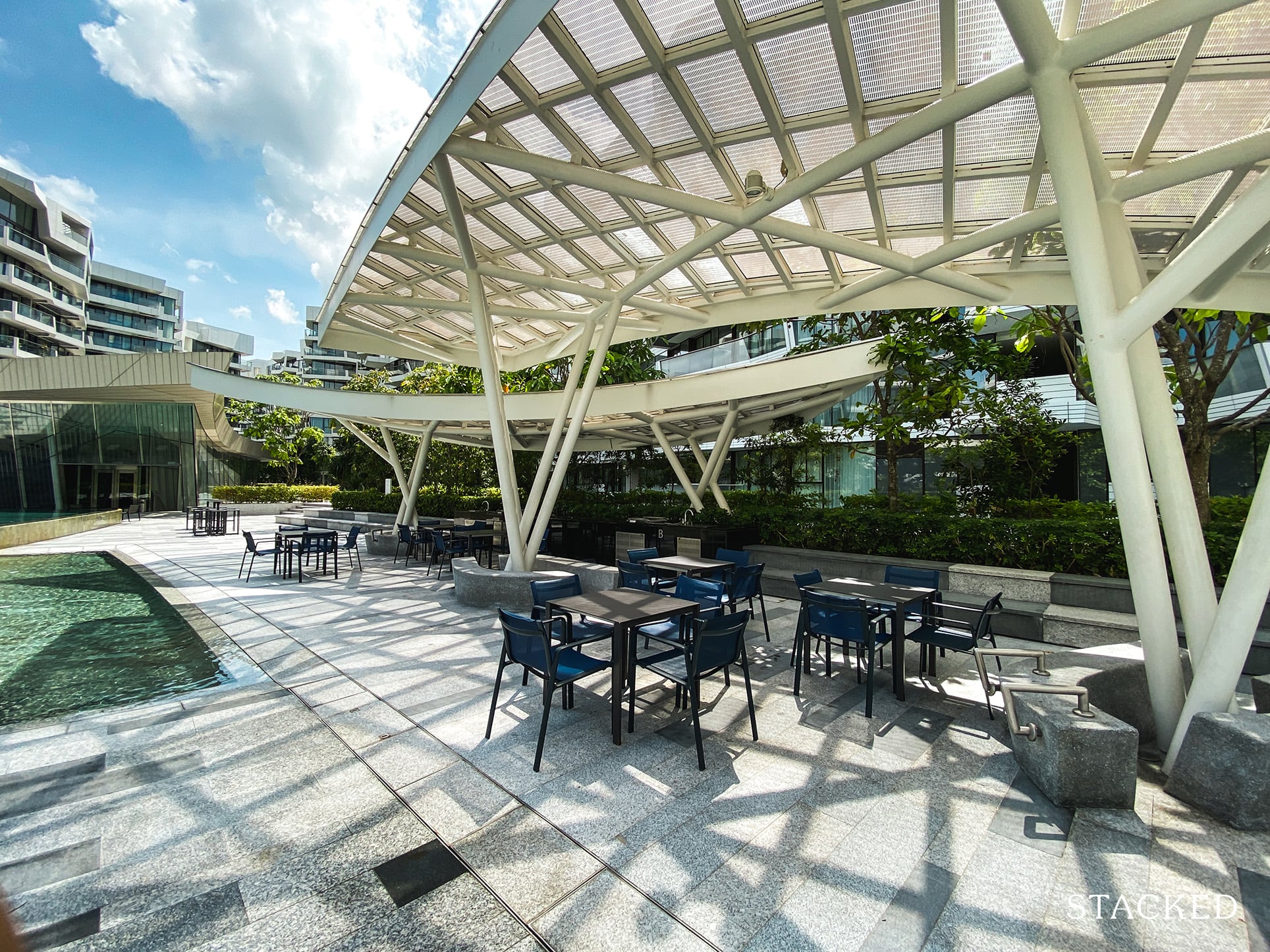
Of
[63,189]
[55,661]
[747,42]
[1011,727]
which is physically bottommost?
[55,661]

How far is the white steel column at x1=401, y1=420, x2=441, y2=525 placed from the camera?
56.3ft

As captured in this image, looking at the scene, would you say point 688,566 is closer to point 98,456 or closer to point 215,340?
point 98,456

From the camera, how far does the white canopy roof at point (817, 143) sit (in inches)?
182

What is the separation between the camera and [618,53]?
519cm

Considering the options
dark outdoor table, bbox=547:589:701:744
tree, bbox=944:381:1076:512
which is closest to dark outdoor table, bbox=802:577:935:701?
dark outdoor table, bbox=547:589:701:744

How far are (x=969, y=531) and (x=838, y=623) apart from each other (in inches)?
192

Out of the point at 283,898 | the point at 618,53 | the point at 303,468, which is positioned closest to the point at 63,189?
the point at 303,468

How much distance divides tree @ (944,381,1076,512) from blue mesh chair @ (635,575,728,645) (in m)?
9.63

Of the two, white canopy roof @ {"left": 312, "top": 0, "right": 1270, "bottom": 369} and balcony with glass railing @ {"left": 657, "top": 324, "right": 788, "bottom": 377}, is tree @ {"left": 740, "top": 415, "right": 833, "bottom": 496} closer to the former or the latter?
balcony with glass railing @ {"left": 657, "top": 324, "right": 788, "bottom": 377}

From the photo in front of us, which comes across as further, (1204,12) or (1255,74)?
(1255,74)

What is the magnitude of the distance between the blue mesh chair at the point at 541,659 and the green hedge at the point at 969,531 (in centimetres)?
705

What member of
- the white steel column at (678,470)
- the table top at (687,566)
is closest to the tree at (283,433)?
the white steel column at (678,470)

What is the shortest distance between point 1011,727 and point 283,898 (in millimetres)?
4345

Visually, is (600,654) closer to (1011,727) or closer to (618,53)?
(1011,727)
